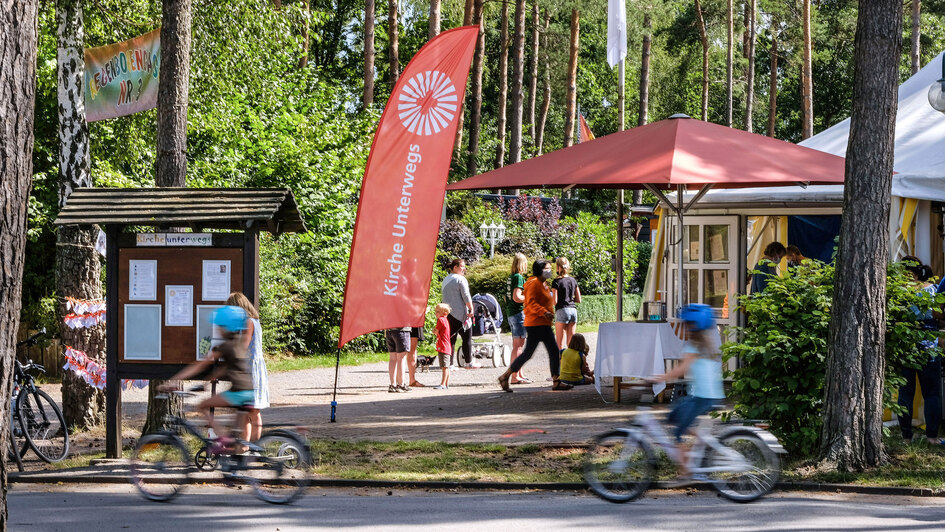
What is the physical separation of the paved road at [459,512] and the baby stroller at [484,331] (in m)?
11.0

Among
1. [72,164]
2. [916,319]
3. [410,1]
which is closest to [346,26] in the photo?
[410,1]

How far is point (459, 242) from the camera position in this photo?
29.6m

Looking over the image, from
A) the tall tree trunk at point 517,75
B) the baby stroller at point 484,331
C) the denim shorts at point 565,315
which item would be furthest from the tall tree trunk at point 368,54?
the denim shorts at point 565,315

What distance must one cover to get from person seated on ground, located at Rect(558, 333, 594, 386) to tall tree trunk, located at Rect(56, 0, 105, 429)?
598 centimetres

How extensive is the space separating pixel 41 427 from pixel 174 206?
2.36m

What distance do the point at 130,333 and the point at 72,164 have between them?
2.79 m

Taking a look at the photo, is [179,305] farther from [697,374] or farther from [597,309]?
[597,309]

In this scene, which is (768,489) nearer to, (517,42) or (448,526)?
(448,526)

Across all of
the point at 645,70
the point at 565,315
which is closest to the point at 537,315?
the point at 565,315

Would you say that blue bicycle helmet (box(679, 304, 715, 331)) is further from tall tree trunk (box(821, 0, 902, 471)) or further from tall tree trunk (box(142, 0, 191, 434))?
tall tree trunk (box(142, 0, 191, 434))

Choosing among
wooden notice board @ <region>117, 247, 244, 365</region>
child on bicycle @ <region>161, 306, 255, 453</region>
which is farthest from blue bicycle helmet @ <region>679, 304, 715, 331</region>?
wooden notice board @ <region>117, 247, 244, 365</region>

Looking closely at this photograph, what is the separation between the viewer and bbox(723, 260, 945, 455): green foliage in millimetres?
9430

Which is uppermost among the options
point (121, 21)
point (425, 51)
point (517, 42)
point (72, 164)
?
point (517, 42)

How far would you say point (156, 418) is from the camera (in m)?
10.6
